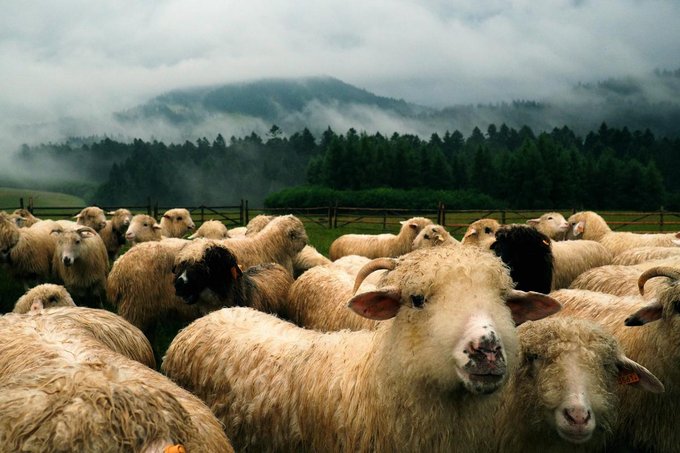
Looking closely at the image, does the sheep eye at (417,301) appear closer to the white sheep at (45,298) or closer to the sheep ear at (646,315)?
the sheep ear at (646,315)

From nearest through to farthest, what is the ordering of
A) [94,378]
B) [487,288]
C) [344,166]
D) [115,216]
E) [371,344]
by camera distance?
[94,378]
[487,288]
[371,344]
[115,216]
[344,166]

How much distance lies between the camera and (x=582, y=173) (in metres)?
80.4

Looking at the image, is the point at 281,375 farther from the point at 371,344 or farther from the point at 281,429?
the point at 371,344

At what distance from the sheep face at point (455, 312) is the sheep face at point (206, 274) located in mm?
4420

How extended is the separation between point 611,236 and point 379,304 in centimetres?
1194

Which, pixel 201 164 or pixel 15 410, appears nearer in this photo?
pixel 15 410

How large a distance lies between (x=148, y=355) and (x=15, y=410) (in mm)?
2947

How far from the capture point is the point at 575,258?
33.9ft

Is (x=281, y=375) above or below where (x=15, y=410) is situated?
below

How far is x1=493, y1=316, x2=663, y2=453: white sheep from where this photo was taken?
3291 mm

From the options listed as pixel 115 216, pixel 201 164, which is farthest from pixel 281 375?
pixel 201 164

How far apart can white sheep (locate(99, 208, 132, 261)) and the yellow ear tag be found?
45.1 ft

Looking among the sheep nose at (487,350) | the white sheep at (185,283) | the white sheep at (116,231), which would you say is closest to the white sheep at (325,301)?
the white sheep at (185,283)

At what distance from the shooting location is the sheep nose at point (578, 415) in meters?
3.09
